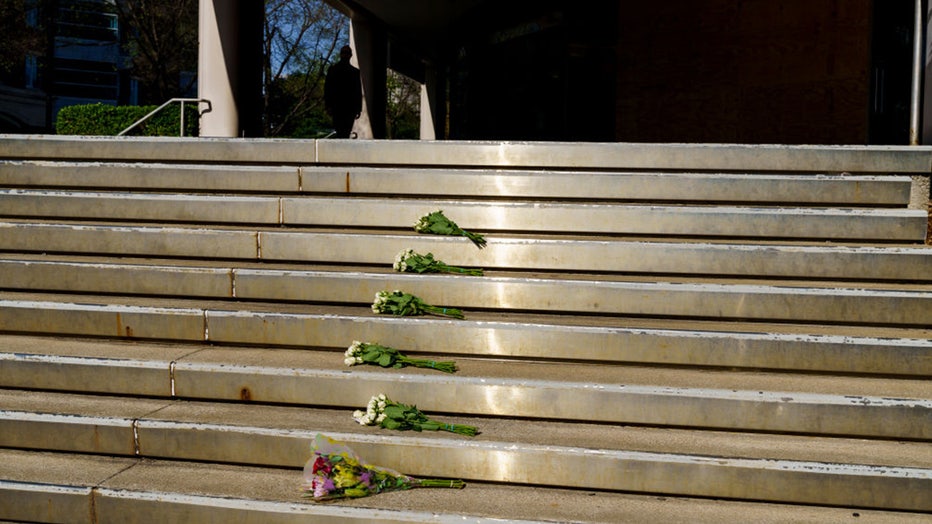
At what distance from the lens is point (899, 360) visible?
13.0 feet

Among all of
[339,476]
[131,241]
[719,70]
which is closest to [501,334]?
[339,476]

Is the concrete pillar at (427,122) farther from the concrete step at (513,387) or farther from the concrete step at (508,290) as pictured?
the concrete step at (513,387)

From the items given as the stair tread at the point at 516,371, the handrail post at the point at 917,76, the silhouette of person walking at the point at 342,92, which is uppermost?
the silhouette of person walking at the point at 342,92

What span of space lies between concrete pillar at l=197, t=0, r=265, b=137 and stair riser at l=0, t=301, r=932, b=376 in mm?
7395

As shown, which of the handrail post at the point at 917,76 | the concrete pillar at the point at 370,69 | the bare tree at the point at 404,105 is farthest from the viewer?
the bare tree at the point at 404,105

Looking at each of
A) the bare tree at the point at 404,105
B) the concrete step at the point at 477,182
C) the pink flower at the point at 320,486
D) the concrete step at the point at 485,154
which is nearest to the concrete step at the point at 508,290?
the concrete step at the point at 477,182

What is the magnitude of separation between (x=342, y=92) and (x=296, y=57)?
1715 centimetres

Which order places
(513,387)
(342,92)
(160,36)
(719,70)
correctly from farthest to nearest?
1. (160,36)
2. (342,92)
3. (719,70)
4. (513,387)

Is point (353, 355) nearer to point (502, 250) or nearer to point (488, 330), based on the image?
point (488, 330)

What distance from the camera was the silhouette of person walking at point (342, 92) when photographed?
11898 millimetres

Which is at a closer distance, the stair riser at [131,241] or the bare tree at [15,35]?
the stair riser at [131,241]

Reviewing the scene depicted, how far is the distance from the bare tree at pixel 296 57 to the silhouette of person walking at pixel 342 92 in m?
14.6

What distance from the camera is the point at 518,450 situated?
360 cm

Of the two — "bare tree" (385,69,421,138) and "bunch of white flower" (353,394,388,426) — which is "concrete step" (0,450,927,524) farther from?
"bare tree" (385,69,421,138)
